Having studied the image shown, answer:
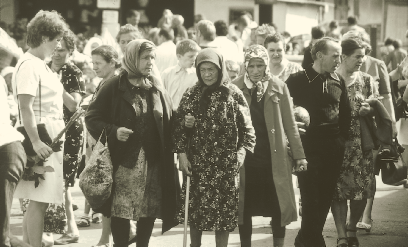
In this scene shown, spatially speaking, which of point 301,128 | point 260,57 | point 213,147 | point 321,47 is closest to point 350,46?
point 321,47

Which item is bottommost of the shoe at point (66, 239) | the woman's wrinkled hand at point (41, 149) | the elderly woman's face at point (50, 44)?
the shoe at point (66, 239)

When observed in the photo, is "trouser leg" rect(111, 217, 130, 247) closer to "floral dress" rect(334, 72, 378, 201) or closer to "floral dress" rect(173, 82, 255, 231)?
"floral dress" rect(173, 82, 255, 231)

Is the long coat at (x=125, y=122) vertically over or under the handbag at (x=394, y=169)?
over

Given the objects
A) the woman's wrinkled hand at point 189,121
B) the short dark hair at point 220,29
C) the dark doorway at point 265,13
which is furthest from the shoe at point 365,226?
the dark doorway at point 265,13

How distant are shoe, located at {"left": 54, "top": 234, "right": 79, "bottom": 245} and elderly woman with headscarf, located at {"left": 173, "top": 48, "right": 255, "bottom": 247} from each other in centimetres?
178

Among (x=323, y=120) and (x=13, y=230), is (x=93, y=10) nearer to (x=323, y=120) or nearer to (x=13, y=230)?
(x=13, y=230)

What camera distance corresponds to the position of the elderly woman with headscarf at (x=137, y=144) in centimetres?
606

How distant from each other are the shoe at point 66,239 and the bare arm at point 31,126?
1.90 metres

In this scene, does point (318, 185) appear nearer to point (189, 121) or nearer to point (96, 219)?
point (189, 121)

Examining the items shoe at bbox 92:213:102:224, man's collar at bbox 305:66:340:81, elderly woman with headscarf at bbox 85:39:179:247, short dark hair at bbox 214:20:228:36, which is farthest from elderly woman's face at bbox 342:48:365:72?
short dark hair at bbox 214:20:228:36

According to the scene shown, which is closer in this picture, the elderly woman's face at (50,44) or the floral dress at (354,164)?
the elderly woman's face at (50,44)

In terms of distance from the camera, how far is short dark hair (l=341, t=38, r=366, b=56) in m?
7.36

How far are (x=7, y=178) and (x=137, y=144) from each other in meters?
1.23

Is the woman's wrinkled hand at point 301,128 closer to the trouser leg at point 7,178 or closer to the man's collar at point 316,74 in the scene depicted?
the man's collar at point 316,74
